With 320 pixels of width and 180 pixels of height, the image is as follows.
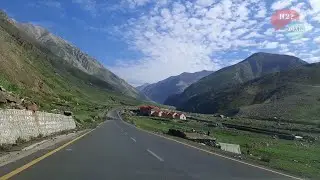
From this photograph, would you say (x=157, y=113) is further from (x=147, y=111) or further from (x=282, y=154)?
(x=282, y=154)

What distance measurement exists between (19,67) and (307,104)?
10208 centimetres

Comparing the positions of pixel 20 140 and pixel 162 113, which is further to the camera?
pixel 162 113

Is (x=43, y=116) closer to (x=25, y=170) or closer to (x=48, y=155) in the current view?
(x=48, y=155)

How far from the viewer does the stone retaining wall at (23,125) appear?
1728 cm

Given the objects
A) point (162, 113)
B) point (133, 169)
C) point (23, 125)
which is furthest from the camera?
point (162, 113)

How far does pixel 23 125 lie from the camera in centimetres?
2055

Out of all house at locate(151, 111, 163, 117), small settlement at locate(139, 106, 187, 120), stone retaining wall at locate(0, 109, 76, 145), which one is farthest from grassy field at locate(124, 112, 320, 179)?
house at locate(151, 111, 163, 117)

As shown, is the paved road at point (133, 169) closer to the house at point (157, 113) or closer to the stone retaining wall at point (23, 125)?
the stone retaining wall at point (23, 125)

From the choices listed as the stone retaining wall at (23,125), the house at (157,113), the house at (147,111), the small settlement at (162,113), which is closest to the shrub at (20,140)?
the stone retaining wall at (23,125)

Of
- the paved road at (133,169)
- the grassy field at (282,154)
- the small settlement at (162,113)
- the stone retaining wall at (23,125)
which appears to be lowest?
the grassy field at (282,154)

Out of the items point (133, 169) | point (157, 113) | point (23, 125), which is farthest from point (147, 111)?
point (133, 169)

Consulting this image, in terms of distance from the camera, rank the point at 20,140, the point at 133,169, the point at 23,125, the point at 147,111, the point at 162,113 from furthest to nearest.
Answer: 1. the point at 147,111
2. the point at 162,113
3. the point at 23,125
4. the point at 20,140
5. the point at 133,169

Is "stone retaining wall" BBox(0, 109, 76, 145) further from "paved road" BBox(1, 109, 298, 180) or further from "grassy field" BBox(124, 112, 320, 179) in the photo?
"grassy field" BBox(124, 112, 320, 179)

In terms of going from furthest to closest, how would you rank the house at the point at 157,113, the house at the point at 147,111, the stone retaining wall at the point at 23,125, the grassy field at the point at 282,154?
the house at the point at 147,111
the house at the point at 157,113
the grassy field at the point at 282,154
the stone retaining wall at the point at 23,125
